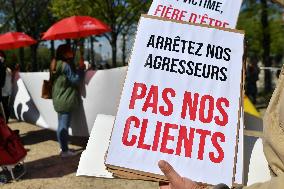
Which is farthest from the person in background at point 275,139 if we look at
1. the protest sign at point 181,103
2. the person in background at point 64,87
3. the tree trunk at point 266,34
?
the tree trunk at point 266,34

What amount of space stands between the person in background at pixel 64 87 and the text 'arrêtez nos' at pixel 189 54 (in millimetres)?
4738

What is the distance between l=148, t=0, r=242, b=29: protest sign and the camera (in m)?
3.88

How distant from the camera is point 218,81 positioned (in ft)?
9.67

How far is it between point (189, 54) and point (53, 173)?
14.8ft

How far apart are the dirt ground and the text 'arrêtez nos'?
11.6 ft

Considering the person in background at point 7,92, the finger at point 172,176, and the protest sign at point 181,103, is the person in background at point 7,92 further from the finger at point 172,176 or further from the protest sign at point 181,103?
the finger at point 172,176

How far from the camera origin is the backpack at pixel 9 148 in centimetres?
642

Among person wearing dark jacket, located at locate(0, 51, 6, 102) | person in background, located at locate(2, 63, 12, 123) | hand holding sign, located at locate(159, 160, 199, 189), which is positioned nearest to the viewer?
hand holding sign, located at locate(159, 160, 199, 189)

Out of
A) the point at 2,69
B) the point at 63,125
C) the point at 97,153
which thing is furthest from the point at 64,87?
the point at 97,153

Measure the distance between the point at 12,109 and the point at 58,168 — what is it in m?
4.08

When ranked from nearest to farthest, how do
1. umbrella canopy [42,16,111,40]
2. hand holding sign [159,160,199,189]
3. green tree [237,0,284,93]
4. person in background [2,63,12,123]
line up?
hand holding sign [159,160,199,189] → umbrella canopy [42,16,111,40] → person in background [2,63,12,123] → green tree [237,0,284,93]

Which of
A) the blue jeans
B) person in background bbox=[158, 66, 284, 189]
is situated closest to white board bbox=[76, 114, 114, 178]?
person in background bbox=[158, 66, 284, 189]

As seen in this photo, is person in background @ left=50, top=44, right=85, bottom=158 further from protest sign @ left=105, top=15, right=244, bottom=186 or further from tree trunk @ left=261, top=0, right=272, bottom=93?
tree trunk @ left=261, top=0, right=272, bottom=93

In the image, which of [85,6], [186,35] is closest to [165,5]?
[186,35]
